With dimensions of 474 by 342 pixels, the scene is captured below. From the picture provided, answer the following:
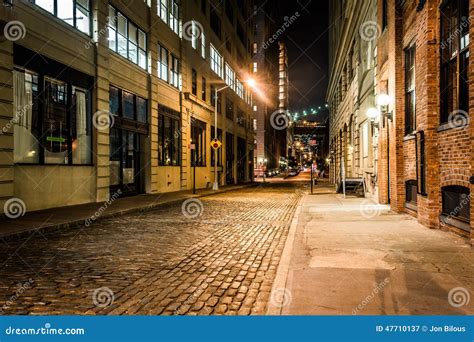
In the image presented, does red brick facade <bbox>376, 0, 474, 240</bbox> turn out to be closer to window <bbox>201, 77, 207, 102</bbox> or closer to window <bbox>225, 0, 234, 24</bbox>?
window <bbox>201, 77, 207, 102</bbox>

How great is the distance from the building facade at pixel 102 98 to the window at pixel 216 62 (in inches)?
48.4

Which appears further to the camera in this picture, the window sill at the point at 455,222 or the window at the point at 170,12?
the window at the point at 170,12

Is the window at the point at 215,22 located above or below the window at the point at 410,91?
above

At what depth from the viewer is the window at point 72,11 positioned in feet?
48.7

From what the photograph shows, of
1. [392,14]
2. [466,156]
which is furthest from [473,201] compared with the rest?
[392,14]

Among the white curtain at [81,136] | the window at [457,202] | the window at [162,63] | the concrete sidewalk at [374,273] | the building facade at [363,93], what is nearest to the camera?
the concrete sidewalk at [374,273]

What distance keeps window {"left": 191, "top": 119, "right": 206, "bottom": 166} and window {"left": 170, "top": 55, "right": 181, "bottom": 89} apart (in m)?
3.85

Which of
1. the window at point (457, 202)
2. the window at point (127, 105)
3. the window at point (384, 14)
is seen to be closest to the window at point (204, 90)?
the window at point (127, 105)

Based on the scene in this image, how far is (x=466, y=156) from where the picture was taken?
831cm

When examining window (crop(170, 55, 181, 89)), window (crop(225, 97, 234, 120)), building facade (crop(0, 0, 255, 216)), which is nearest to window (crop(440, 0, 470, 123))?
building facade (crop(0, 0, 255, 216))

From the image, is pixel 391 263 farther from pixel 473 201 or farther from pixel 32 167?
pixel 32 167

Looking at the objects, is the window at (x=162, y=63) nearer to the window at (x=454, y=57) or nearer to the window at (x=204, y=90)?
the window at (x=204, y=90)

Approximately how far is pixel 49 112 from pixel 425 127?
41.2ft

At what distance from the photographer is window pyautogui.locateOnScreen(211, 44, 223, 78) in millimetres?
37406
